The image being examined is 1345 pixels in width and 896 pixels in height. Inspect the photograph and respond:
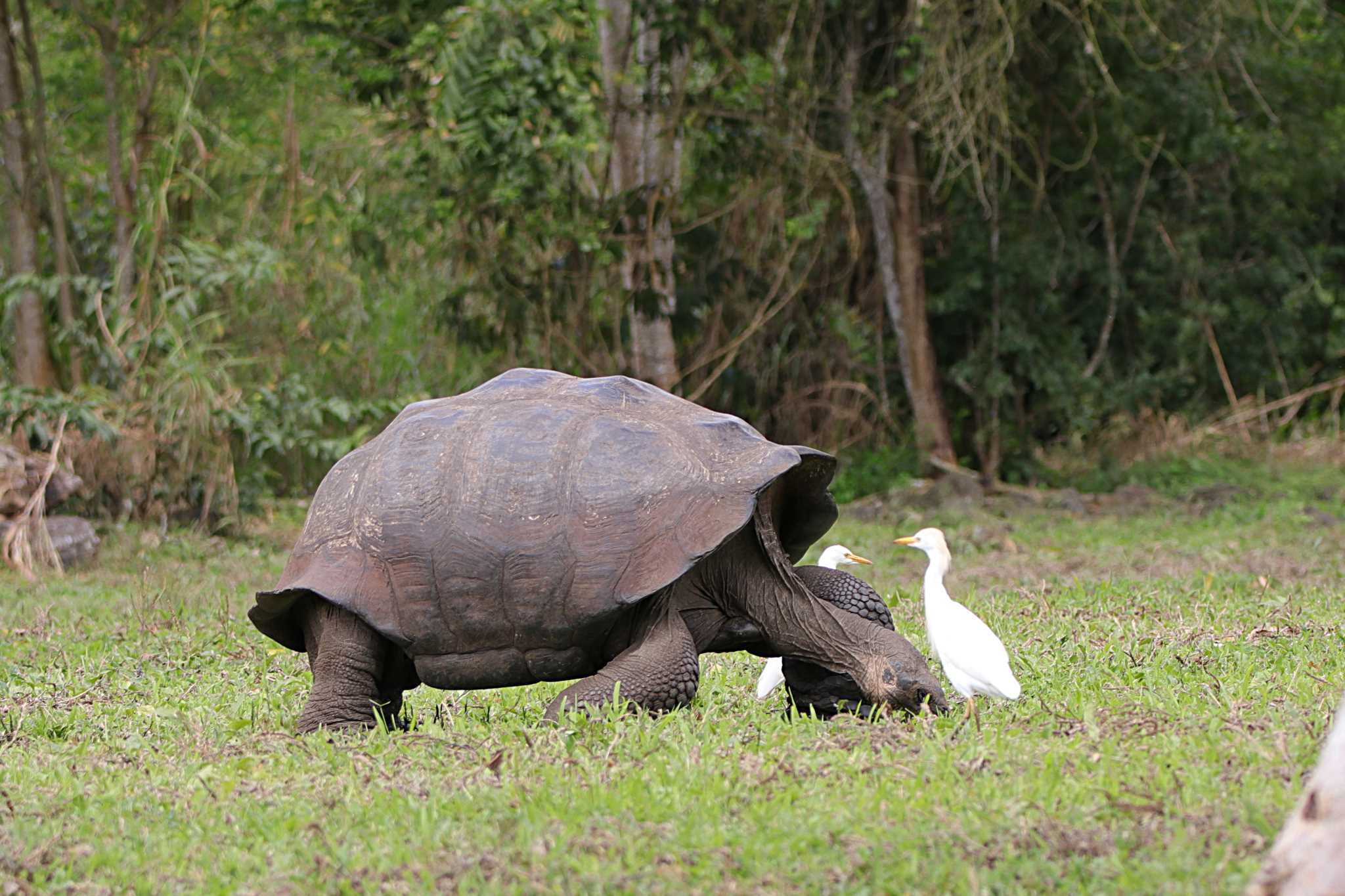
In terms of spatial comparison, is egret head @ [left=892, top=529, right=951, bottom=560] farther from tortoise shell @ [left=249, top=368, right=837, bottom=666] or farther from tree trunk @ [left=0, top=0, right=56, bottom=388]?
tree trunk @ [left=0, top=0, right=56, bottom=388]

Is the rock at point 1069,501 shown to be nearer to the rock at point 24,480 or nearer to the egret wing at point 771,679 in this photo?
the rock at point 24,480

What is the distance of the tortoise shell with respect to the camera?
3859mm

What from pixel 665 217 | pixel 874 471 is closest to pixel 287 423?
pixel 665 217

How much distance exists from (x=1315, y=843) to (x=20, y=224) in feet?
33.0

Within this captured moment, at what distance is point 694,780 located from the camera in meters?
3.30

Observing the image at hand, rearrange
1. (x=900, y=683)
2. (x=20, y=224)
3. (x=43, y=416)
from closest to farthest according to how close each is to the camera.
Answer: (x=900, y=683) → (x=43, y=416) → (x=20, y=224)

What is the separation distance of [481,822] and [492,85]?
7.13 metres

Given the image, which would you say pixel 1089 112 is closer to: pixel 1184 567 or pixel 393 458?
pixel 1184 567

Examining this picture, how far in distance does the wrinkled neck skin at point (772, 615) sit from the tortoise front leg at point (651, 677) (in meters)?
0.13

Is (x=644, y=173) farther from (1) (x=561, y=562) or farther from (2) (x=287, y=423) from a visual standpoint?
(1) (x=561, y=562)

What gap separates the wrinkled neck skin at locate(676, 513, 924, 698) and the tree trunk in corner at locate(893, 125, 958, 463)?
781cm

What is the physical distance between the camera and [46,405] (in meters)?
9.16

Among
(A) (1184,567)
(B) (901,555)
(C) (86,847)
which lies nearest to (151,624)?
Answer: (C) (86,847)

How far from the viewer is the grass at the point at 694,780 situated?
2.80 meters
